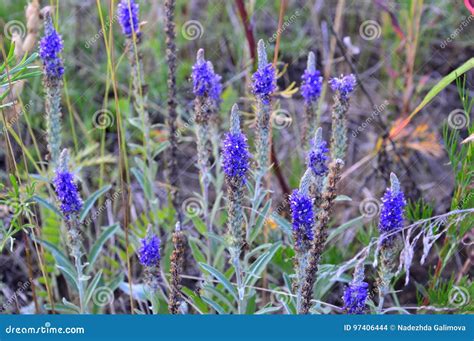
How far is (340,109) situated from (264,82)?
0.30 meters

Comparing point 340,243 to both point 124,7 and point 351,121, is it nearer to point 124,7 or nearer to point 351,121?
point 351,121

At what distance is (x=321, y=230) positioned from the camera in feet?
6.09

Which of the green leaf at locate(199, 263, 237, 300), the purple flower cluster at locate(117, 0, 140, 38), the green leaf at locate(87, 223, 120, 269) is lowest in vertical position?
the green leaf at locate(199, 263, 237, 300)

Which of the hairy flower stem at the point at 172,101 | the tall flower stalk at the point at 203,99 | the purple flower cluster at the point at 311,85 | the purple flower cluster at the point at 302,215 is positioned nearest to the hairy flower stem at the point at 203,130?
the tall flower stalk at the point at 203,99

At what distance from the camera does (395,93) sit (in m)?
3.54

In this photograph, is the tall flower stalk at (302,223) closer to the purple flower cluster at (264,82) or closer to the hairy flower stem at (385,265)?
the hairy flower stem at (385,265)

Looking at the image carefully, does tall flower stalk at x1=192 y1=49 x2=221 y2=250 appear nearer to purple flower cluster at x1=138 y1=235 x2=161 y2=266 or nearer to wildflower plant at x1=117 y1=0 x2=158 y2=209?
wildflower plant at x1=117 y1=0 x2=158 y2=209

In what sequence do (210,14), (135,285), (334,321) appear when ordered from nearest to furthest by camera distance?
(334,321)
(135,285)
(210,14)

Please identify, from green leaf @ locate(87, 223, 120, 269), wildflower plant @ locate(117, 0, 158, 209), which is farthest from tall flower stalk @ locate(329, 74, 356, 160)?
green leaf @ locate(87, 223, 120, 269)

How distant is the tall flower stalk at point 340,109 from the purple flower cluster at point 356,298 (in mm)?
514

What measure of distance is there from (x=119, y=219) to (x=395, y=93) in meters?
1.60

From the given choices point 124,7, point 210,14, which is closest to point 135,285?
point 124,7

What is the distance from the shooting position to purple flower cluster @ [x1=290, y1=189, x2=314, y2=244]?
1.85 metres

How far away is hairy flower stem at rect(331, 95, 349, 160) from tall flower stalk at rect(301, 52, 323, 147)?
0.15 metres
